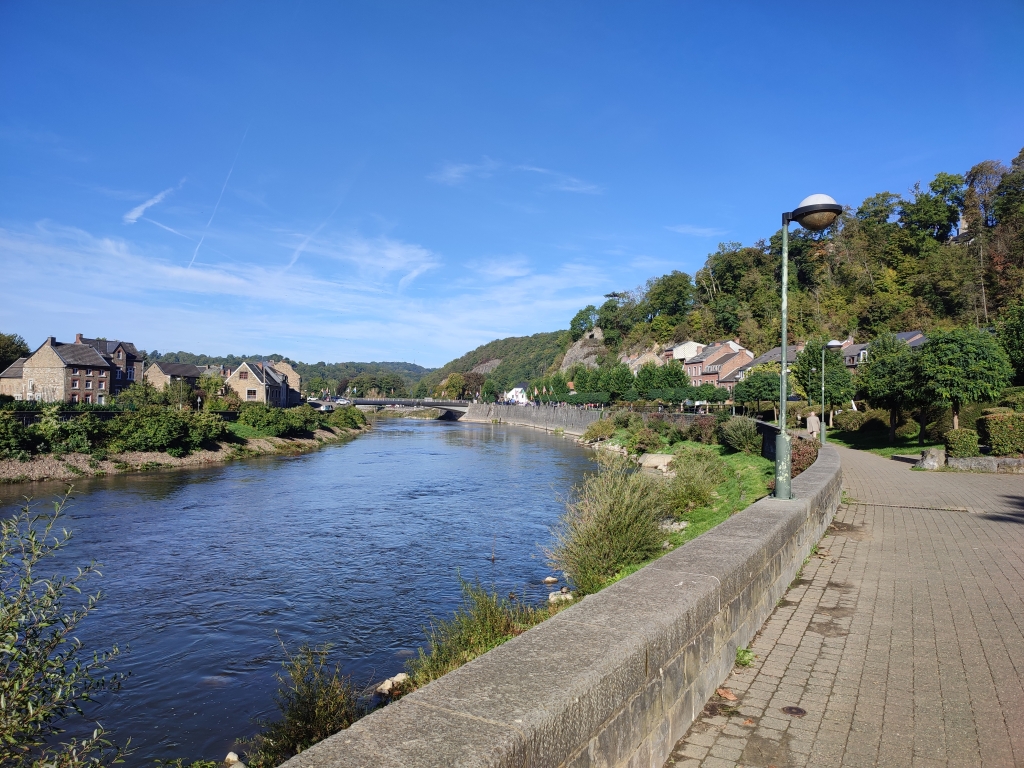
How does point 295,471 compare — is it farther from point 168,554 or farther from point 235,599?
point 235,599

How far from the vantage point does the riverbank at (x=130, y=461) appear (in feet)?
93.9

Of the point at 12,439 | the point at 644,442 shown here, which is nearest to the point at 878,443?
the point at 644,442

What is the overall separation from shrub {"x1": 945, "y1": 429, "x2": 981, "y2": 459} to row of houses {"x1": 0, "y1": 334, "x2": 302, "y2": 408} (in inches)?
2357

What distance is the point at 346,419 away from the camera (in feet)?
231

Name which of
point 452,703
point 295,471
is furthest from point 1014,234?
point 452,703

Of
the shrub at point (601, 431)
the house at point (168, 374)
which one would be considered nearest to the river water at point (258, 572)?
the shrub at point (601, 431)

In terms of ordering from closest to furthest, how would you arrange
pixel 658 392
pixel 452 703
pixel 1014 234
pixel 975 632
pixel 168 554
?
1. pixel 452 703
2. pixel 975 632
3. pixel 168 554
4. pixel 1014 234
5. pixel 658 392

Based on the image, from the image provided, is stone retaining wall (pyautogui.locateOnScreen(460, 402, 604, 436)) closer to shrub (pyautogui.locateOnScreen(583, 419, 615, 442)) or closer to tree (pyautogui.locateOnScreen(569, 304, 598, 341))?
shrub (pyautogui.locateOnScreen(583, 419, 615, 442))

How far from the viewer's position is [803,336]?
272ft

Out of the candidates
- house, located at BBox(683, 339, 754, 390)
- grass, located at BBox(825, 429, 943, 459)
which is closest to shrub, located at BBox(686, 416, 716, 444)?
grass, located at BBox(825, 429, 943, 459)

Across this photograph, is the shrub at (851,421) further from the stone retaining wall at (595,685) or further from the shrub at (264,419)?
the shrub at (264,419)

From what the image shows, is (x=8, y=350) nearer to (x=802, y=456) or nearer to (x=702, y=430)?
(x=702, y=430)

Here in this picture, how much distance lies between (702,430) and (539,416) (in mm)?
54794

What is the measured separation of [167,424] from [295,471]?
7885 millimetres
